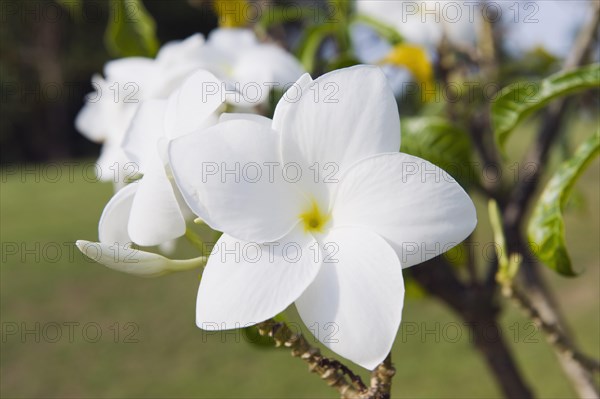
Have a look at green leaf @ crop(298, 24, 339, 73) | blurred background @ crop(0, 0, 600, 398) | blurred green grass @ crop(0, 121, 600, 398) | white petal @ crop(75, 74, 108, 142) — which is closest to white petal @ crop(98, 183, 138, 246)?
white petal @ crop(75, 74, 108, 142)

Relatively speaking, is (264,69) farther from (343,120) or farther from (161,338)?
(161,338)

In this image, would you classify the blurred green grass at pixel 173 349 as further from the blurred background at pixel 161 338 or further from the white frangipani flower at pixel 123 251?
the white frangipani flower at pixel 123 251

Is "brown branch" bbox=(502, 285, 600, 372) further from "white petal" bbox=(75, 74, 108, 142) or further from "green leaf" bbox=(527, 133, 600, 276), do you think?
"white petal" bbox=(75, 74, 108, 142)

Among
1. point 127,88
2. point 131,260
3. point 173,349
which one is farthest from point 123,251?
point 173,349

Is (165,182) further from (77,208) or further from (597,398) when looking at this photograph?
(77,208)

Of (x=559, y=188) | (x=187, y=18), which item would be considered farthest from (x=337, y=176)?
(x=187, y=18)

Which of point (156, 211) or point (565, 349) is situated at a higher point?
point (156, 211)

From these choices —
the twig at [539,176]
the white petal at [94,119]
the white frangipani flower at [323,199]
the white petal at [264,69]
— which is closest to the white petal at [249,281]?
the white frangipani flower at [323,199]
